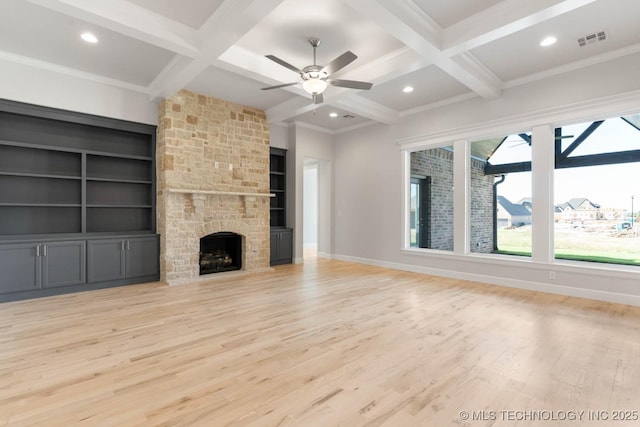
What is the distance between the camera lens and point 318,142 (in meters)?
7.92

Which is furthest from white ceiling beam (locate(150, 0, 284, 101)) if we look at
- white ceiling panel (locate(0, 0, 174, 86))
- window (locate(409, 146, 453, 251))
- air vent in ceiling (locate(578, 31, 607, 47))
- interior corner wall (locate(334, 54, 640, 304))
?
window (locate(409, 146, 453, 251))

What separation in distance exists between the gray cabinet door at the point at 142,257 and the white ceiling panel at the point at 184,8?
11.5 feet

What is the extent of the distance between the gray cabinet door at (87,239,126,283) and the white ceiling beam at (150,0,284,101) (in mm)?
2823

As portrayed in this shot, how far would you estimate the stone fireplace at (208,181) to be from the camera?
5.43 m

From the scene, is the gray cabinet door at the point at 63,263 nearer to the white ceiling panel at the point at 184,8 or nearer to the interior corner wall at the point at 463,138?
the white ceiling panel at the point at 184,8

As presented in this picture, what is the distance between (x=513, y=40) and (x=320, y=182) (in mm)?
5459

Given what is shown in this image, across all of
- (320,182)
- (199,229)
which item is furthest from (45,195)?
(320,182)

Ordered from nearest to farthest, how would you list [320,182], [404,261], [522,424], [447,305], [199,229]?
[522,424], [447,305], [199,229], [404,261], [320,182]

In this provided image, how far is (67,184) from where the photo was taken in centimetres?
505

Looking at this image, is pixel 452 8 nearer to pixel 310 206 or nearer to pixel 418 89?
pixel 418 89

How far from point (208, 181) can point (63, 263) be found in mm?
2507

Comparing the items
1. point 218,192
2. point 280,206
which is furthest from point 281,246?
point 218,192

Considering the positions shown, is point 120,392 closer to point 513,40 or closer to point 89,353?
point 89,353

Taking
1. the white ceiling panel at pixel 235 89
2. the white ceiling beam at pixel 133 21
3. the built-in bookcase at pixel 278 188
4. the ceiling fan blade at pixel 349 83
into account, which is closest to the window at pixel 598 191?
the ceiling fan blade at pixel 349 83
